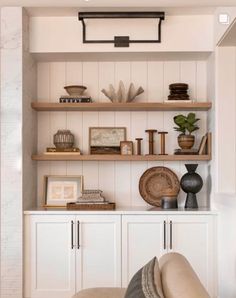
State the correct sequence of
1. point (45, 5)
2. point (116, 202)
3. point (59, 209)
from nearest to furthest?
point (45, 5)
point (59, 209)
point (116, 202)

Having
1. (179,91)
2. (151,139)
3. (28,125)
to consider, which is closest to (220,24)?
(179,91)

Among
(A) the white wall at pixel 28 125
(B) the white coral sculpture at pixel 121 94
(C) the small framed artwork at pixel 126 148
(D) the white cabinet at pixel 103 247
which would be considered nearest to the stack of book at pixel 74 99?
(B) the white coral sculpture at pixel 121 94

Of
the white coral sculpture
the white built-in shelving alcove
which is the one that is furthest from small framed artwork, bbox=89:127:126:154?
the white coral sculpture

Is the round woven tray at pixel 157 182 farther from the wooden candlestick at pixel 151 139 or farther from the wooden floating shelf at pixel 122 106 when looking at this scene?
the wooden floating shelf at pixel 122 106

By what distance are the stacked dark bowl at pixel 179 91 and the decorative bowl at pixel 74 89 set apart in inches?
31.8

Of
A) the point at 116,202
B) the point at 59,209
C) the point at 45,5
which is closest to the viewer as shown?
the point at 45,5

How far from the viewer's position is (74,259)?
387cm

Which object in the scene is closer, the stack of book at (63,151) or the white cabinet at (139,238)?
the white cabinet at (139,238)

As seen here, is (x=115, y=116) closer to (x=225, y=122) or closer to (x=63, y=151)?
(x=63, y=151)

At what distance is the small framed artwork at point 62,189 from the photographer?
4.22 metres

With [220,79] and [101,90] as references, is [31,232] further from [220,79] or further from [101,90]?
[220,79]

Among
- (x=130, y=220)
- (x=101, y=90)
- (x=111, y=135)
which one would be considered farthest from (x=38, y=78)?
(x=130, y=220)

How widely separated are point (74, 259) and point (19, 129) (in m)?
1.19

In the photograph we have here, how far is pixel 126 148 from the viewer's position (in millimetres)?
4199
